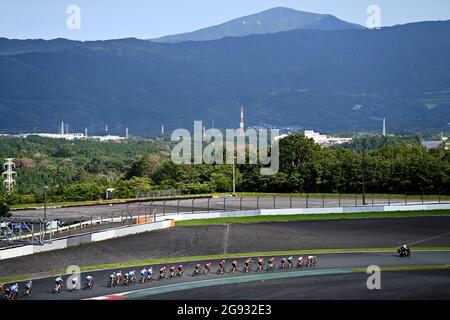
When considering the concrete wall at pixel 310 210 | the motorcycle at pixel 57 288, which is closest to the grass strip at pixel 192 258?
the motorcycle at pixel 57 288

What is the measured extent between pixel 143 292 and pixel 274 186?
7916 centimetres

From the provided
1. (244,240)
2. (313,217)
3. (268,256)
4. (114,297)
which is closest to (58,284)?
(114,297)

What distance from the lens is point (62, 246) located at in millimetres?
54500

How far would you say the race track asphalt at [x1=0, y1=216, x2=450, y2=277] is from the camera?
49719mm

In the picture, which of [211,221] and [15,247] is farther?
[211,221]

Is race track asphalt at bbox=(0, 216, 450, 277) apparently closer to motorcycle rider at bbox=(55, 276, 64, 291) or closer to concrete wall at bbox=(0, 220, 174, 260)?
concrete wall at bbox=(0, 220, 174, 260)

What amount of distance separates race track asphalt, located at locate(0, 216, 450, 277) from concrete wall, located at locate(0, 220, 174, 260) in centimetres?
83

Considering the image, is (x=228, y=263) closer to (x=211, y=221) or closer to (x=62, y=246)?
(x=62, y=246)

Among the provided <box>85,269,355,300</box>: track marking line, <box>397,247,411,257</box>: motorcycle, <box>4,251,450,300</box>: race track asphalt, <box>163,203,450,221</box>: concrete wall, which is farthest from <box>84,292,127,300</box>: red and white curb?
<box>163,203,450,221</box>: concrete wall

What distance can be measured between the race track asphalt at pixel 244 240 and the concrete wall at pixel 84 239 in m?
0.83

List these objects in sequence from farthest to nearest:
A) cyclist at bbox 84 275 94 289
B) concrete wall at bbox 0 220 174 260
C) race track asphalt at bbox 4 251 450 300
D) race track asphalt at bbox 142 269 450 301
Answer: concrete wall at bbox 0 220 174 260
cyclist at bbox 84 275 94 289
race track asphalt at bbox 4 251 450 300
race track asphalt at bbox 142 269 450 301

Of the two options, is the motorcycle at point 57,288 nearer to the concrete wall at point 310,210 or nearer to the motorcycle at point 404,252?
the motorcycle at point 404,252
